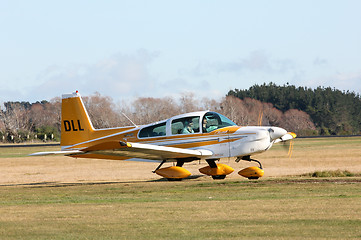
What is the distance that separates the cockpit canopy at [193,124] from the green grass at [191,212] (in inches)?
121

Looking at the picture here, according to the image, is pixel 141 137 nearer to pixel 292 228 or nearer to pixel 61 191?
pixel 61 191

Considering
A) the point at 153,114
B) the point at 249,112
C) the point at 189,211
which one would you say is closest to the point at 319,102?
the point at 249,112

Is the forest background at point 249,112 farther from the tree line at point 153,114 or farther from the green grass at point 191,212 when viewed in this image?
the green grass at point 191,212

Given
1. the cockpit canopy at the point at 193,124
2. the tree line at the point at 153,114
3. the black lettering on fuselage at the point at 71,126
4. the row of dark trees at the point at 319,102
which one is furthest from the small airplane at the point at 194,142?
the row of dark trees at the point at 319,102

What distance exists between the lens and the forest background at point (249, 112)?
96.8m

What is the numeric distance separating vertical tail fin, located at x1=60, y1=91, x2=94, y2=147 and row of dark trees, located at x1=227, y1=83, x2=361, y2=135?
93786 mm

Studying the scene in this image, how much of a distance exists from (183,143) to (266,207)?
8.84 m

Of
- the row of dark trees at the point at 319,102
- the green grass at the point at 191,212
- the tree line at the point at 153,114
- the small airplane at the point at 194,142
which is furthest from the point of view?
the row of dark trees at the point at 319,102

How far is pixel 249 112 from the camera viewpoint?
420 ft

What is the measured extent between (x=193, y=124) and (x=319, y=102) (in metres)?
114

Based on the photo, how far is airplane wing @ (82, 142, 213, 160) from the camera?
60.3 feet

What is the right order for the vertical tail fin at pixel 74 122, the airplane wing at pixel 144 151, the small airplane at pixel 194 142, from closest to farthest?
the airplane wing at pixel 144 151 < the small airplane at pixel 194 142 < the vertical tail fin at pixel 74 122

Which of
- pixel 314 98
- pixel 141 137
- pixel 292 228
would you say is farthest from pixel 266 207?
pixel 314 98

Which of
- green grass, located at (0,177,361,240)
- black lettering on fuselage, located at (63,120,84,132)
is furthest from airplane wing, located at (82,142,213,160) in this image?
black lettering on fuselage, located at (63,120,84,132)
